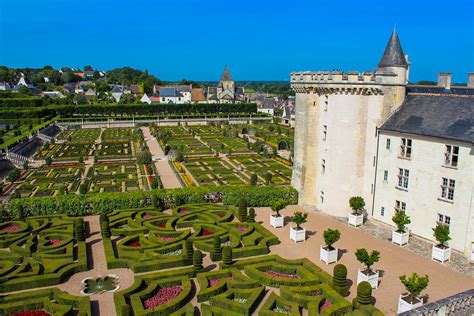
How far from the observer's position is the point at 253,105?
10888 cm

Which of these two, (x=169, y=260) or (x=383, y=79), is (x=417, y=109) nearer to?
(x=383, y=79)

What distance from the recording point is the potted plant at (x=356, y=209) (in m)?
28.6

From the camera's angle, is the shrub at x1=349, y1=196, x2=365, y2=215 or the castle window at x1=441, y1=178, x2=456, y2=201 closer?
the castle window at x1=441, y1=178, x2=456, y2=201

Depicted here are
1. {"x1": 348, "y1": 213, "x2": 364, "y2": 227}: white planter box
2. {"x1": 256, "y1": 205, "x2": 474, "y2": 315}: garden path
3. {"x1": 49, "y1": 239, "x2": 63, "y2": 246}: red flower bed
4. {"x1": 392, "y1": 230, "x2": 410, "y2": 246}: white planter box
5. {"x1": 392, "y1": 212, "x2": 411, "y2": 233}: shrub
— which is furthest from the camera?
{"x1": 348, "y1": 213, "x2": 364, "y2": 227}: white planter box

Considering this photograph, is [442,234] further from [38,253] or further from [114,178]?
[114,178]

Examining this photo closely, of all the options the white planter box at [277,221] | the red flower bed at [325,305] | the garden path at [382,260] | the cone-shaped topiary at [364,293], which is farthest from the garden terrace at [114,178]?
the cone-shaped topiary at [364,293]

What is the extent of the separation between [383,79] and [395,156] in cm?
560

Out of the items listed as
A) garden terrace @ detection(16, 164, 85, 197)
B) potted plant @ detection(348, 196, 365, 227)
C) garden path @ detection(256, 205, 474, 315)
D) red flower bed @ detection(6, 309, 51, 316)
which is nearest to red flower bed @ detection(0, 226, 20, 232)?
garden terrace @ detection(16, 164, 85, 197)

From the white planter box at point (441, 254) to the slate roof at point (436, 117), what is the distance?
6529 millimetres

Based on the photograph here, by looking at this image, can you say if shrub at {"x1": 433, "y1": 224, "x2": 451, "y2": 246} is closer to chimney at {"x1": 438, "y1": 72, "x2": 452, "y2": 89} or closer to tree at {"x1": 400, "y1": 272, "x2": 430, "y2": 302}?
tree at {"x1": 400, "y1": 272, "x2": 430, "y2": 302}

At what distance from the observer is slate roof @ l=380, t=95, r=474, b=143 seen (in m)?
23.8

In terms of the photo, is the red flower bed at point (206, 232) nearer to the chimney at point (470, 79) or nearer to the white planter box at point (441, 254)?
the white planter box at point (441, 254)

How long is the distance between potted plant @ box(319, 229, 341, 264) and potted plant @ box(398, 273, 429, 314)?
5.19 meters

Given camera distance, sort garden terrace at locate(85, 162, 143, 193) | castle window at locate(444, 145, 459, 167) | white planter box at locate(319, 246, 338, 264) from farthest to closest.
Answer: garden terrace at locate(85, 162, 143, 193) < castle window at locate(444, 145, 459, 167) < white planter box at locate(319, 246, 338, 264)
